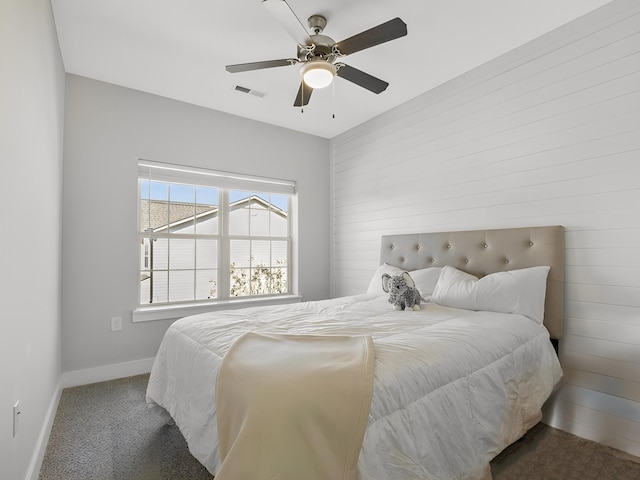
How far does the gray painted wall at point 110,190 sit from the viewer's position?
2877 millimetres

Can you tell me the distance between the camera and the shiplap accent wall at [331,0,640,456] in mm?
2037

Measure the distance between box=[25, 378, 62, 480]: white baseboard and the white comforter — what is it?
0.54 metres

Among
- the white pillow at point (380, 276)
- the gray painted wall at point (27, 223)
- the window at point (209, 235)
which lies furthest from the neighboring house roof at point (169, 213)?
the white pillow at point (380, 276)

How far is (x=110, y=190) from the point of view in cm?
306

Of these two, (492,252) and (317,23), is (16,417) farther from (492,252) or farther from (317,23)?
(492,252)

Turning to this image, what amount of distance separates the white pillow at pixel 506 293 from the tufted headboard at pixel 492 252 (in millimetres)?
99

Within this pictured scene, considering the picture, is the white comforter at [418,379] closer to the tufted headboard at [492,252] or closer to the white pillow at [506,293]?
the white pillow at [506,293]

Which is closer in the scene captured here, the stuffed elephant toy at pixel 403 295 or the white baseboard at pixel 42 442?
the white baseboard at pixel 42 442

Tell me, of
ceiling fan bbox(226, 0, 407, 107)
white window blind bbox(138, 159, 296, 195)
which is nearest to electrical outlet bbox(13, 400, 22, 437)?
ceiling fan bbox(226, 0, 407, 107)

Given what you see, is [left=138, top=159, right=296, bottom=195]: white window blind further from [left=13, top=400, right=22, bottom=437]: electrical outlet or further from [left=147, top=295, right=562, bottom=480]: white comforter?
[left=13, top=400, right=22, bottom=437]: electrical outlet

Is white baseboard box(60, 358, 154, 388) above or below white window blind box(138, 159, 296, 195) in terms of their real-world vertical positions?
below

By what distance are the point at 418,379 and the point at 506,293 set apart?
1.31m

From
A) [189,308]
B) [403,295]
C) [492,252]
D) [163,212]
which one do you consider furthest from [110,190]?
[492,252]

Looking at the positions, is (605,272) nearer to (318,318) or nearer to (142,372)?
(318,318)
